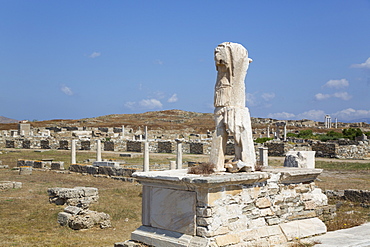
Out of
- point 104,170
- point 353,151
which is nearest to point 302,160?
point 104,170

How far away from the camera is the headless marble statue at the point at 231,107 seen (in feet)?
22.5

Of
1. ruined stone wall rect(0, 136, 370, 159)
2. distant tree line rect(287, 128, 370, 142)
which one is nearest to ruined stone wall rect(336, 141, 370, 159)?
ruined stone wall rect(0, 136, 370, 159)

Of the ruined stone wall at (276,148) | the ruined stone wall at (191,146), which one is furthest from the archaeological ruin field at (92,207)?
the ruined stone wall at (276,148)

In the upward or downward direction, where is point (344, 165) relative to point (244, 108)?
downward

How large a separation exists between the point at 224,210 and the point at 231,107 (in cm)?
180

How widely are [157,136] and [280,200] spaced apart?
40358mm

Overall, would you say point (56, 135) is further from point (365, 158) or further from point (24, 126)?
point (365, 158)

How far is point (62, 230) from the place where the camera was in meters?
9.41

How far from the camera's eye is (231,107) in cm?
688

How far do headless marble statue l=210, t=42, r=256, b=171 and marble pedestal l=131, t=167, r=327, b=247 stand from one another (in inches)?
21.8

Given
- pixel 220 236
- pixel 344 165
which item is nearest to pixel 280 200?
pixel 220 236

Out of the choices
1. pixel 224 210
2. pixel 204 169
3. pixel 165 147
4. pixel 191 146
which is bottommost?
pixel 224 210

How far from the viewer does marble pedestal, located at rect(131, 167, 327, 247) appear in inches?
228

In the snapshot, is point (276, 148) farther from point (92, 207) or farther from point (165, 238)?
point (165, 238)
